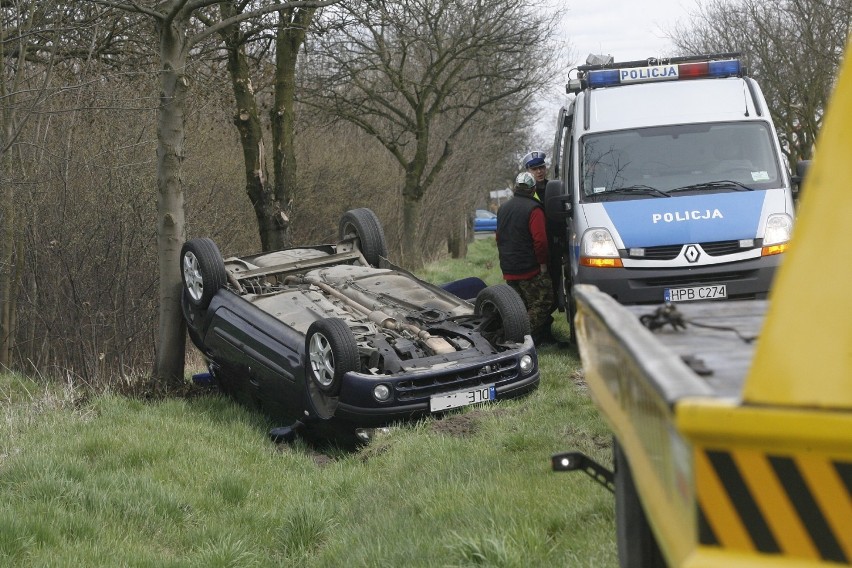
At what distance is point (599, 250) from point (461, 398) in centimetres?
243

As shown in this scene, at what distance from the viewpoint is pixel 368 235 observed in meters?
11.1

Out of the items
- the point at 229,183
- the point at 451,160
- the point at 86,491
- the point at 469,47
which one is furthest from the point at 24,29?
the point at 451,160

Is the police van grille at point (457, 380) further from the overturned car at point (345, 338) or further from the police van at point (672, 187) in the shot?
the police van at point (672, 187)

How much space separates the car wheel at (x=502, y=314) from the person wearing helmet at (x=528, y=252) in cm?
241

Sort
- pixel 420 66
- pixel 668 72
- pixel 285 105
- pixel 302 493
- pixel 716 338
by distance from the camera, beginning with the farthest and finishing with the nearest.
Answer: pixel 420 66, pixel 285 105, pixel 668 72, pixel 302 493, pixel 716 338

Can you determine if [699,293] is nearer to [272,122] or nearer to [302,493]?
[302,493]

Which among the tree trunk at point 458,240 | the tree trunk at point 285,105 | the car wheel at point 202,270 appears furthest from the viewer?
the tree trunk at point 458,240

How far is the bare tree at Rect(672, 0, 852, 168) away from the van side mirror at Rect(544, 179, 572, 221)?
1577 cm

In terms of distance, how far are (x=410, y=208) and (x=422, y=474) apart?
60.7 ft

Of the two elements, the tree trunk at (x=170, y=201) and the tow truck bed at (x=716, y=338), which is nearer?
the tow truck bed at (x=716, y=338)

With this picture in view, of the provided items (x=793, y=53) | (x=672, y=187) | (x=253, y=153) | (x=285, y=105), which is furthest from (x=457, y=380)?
(x=793, y=53)

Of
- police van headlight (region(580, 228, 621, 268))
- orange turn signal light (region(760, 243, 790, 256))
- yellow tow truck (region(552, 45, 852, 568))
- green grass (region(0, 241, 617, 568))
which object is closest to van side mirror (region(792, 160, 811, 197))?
orange turn signal light (region(760, 243, 790, 256))

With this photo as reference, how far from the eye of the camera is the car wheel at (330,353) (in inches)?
309

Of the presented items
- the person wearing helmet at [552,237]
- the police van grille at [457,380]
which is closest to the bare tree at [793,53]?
the person wearing helmet at [552,237]
